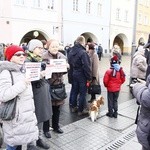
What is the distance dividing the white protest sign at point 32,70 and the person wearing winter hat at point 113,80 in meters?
2.62

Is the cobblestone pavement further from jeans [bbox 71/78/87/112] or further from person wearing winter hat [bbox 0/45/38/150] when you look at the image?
person wearing winter hat [bbox 0/45/38/150]

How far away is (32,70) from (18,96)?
0.42 meters

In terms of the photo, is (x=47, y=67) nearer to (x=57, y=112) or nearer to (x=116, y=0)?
(x=57, y=112)

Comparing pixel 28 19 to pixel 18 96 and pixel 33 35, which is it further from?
pixel 18 96

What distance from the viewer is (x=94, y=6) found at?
28641 millimetres

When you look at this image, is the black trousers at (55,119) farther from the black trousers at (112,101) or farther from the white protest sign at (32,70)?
the black trousers at (112,101)

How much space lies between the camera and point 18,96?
3195 mm

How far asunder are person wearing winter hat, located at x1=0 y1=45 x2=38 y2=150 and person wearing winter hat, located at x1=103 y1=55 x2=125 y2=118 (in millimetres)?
2851

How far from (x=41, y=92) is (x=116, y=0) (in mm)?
30835

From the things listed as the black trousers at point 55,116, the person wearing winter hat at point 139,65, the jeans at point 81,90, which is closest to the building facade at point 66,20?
the person wearing winter hat at point 139,65

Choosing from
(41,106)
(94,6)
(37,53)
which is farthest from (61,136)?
(94,6)

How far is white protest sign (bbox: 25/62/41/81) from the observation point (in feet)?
10.8

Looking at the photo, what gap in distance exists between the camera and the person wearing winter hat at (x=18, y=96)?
307 cm

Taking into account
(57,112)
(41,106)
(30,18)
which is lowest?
(57,112)
